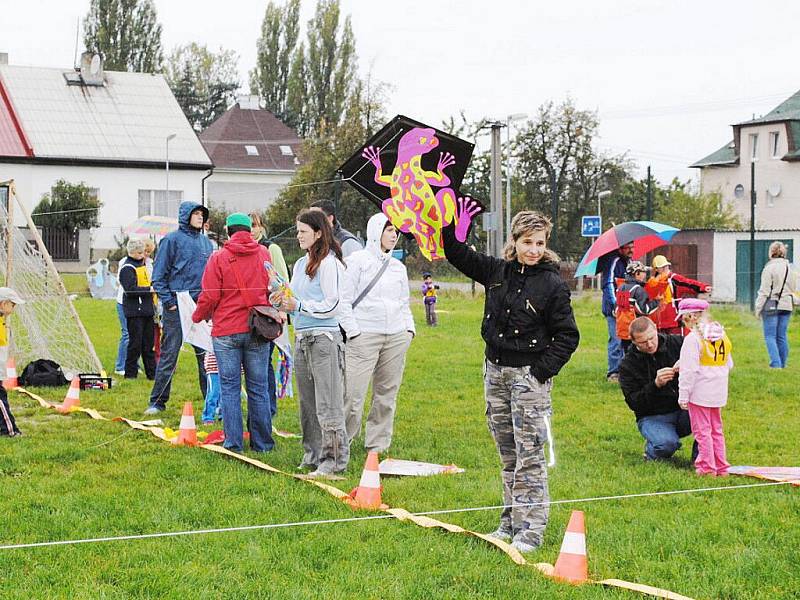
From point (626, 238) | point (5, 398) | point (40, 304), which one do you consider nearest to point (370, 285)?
point (5, 398)

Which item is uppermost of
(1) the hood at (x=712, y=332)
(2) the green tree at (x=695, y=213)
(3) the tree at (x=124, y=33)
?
(3) the tree at (x=124, y=33)

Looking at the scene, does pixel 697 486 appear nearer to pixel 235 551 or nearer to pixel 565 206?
pixel 235 551

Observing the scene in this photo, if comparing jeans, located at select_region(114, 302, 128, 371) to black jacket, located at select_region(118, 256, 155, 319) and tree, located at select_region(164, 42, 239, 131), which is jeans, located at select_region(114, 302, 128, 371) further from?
tree, located at select_region(164, 42, 239, 131)

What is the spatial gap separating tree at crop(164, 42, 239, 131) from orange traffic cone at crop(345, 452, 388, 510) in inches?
2783

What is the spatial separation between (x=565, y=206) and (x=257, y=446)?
3644cm

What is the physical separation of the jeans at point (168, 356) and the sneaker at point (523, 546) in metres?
5.37

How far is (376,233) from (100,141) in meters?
37.7

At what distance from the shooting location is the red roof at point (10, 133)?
4150cm

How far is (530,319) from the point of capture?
593cm

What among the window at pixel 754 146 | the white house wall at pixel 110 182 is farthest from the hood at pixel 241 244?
the window at pixel 754 146

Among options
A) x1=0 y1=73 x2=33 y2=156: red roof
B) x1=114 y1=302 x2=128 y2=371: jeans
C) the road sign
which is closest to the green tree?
the road sign

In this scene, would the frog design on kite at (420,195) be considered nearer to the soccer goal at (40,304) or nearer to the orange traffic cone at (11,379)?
the orange traffic cone at (11,379)

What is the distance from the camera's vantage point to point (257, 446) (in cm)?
887

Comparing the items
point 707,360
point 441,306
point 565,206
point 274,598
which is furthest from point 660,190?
point 274,598
